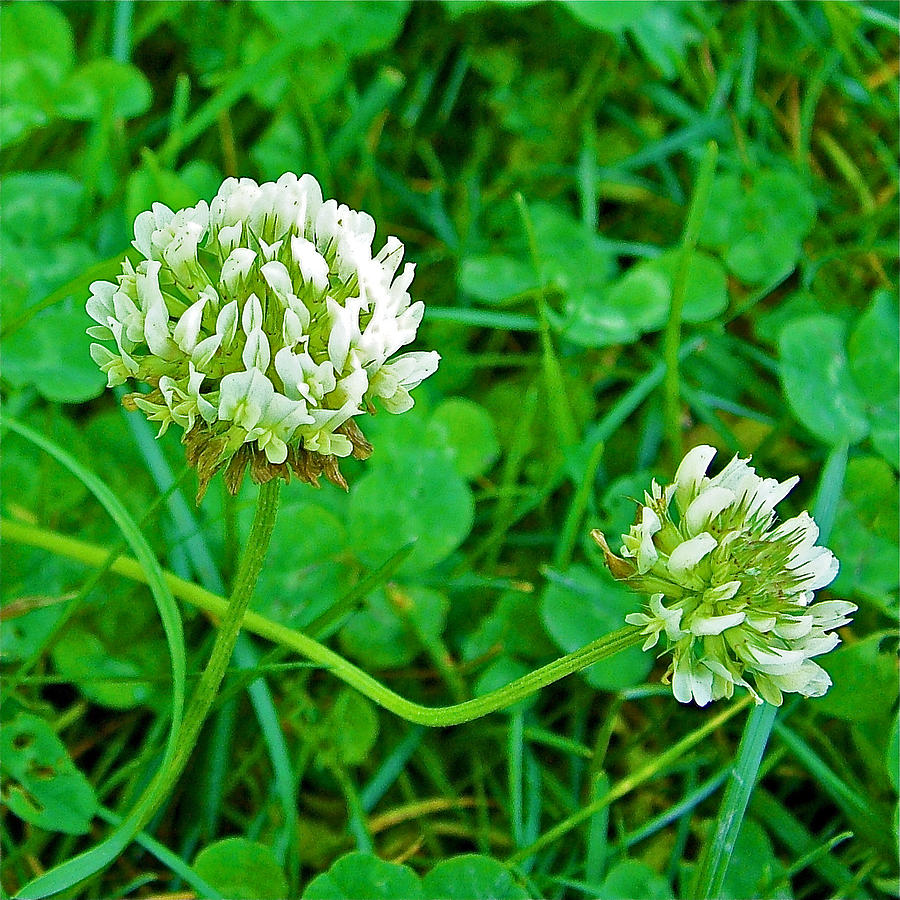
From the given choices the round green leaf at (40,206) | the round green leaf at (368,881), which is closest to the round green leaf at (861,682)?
the round green leaf at (368,881)

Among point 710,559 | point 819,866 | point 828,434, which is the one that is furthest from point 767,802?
point 710,559

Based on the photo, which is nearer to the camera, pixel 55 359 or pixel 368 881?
pixel 368 881

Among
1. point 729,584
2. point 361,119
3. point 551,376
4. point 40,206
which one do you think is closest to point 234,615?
point 729,584

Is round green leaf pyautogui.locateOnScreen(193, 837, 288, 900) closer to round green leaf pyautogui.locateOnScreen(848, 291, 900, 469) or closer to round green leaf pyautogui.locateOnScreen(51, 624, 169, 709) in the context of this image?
round green leaf pyautogui.locateOnScreen(51, 624, 169, 709)

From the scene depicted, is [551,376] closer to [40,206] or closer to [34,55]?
[40,206]

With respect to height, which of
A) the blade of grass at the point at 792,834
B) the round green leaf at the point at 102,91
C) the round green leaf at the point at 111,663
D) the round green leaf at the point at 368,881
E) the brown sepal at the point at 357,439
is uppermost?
the round green leaf at the point at 102,91

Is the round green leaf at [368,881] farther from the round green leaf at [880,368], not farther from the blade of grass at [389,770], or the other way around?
the round green leaf at [880,368]
